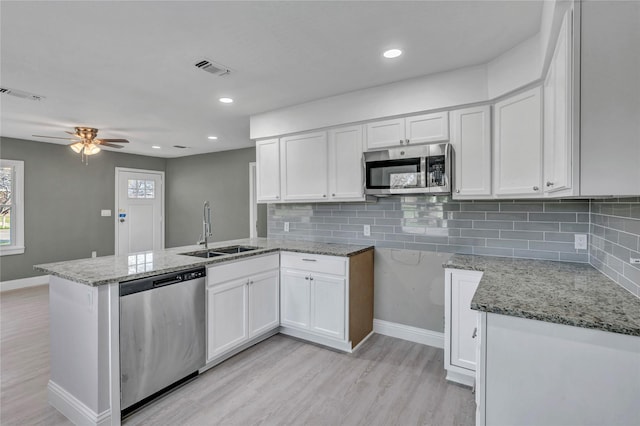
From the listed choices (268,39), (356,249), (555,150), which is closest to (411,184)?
(356,249)

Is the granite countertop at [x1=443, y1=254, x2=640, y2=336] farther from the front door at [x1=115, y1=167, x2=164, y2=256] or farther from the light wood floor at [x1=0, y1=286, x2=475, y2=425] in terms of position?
the front door at [x1=115, y1=167, x2=164, y2=256]

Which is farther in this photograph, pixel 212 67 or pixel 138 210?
pixel 138 210

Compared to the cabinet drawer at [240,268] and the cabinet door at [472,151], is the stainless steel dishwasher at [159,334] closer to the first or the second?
the cabinet drawer at [240,268]

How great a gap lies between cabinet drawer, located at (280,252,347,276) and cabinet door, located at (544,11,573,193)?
1.66 meters

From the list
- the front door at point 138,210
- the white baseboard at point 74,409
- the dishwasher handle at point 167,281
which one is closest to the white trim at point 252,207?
the front door at point 138,210

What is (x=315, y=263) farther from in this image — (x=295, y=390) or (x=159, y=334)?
(x=159, y=334)

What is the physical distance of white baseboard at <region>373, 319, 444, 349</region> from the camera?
302 cm

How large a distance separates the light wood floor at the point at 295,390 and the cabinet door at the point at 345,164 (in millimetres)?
1520

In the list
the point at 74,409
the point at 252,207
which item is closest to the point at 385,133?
the point at 74,409

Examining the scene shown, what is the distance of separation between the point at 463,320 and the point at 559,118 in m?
1.43

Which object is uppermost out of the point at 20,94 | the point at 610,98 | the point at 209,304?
the point at 20,94

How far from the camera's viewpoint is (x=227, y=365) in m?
2.66

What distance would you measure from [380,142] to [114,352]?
2618 millimetres

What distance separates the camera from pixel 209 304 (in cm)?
249
